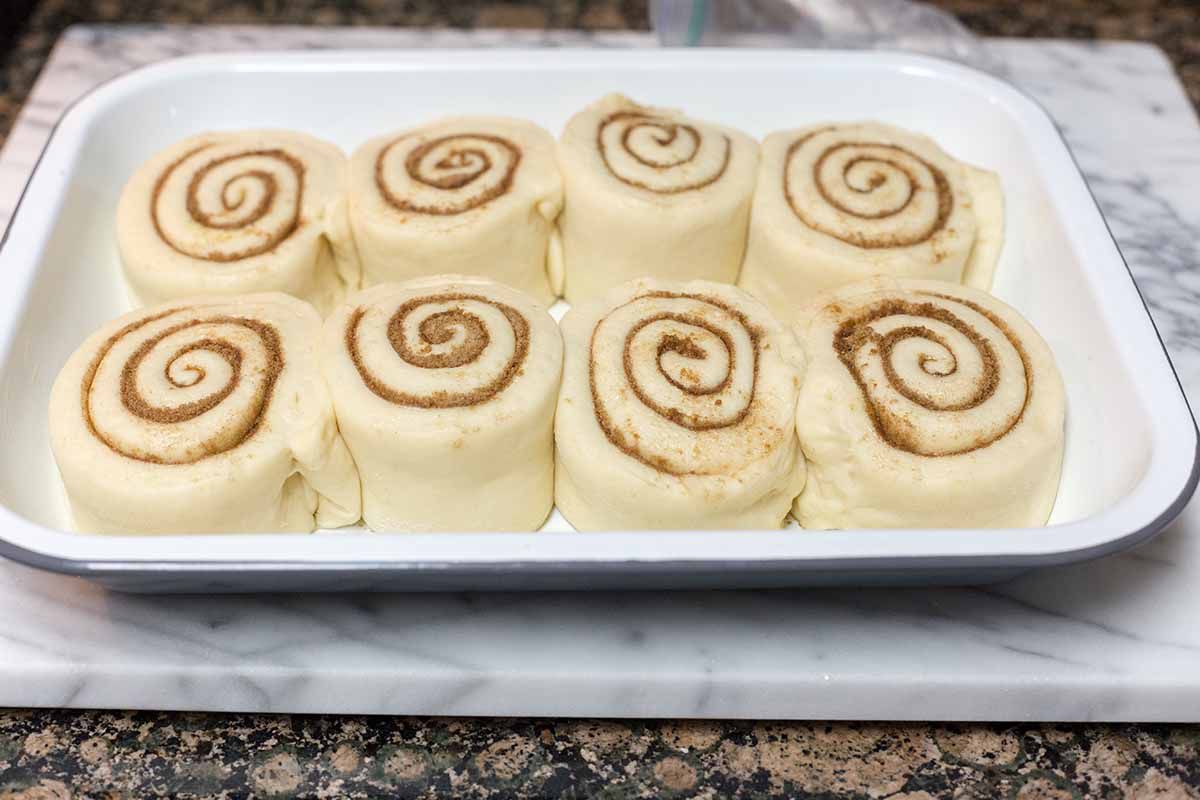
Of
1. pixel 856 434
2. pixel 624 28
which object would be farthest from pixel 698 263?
pixel 624 28

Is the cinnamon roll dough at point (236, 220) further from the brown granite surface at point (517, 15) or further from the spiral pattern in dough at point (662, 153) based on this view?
the brown granite surface at point (517, 15)

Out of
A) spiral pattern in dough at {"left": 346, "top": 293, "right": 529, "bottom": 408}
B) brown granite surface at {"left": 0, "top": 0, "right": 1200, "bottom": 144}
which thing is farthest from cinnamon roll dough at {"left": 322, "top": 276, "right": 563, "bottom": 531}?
brown granite surface at {"left": 0, "top": 0, "right": 1200, "bottom": 144}

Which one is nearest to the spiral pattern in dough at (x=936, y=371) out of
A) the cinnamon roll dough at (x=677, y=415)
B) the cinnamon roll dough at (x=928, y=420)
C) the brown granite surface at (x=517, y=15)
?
the cinnamon roll dough at (x=928, y=420)

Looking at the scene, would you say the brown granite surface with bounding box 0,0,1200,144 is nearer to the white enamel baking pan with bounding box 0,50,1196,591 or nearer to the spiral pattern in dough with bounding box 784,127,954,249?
the white enamel baking pan with bounding box 0,50,1196,591

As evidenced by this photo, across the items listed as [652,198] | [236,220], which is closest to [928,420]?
[652,198]

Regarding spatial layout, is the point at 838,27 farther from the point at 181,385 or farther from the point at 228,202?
the point at 181,385
